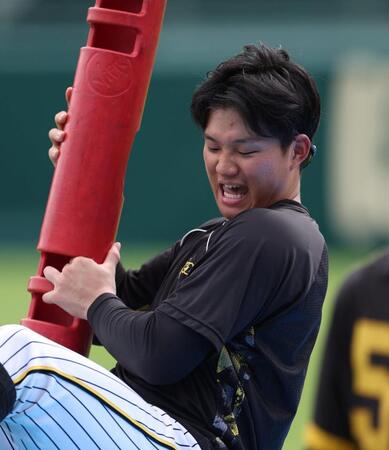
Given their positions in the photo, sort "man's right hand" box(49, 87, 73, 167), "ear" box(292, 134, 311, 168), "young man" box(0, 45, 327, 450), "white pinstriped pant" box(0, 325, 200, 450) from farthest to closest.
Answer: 1. "man's right hand" box(49, 87, 73, 167)
2. "ear" box(292, 134, 311, 168)
3. "young man" box(0, 45, 327, 450)
4. "white pinstriped pant" box(0, 325, 200, 450)

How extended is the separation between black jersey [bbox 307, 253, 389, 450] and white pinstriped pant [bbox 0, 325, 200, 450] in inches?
37.2

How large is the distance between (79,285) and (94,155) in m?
0.38

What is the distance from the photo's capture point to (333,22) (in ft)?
43.3

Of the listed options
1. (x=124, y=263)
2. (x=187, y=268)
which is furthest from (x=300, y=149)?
(x=124, y=263)

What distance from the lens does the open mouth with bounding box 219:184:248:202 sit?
3229mm

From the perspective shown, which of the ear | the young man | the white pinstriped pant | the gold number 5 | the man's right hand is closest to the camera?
the gold number 5

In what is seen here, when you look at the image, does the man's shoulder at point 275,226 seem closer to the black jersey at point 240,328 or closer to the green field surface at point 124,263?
the black jersey at point 240,328

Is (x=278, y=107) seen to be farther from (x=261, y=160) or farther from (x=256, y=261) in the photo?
(x=256, y=261)

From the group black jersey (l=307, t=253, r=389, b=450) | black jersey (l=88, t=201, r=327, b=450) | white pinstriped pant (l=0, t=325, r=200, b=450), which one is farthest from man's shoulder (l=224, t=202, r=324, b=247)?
black jersey (l=307, t=253, r=389, b=450)

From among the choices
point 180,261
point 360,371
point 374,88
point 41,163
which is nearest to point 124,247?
point 41,163

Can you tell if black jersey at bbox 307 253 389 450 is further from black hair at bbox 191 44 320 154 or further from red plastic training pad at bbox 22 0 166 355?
red plastic training pad at bbox 22 0 166 355

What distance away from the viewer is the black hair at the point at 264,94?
3.16 m

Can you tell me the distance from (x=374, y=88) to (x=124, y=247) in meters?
2.97

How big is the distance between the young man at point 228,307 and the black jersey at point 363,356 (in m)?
0.90
